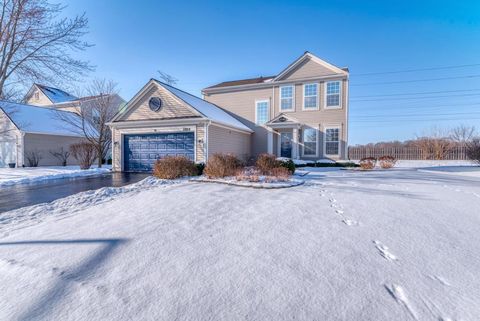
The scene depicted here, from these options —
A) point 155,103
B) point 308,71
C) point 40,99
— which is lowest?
point 155,103

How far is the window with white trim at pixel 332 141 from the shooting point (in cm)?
1528

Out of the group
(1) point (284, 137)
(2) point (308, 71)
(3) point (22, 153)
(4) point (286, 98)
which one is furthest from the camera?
(3) point (22, 153)

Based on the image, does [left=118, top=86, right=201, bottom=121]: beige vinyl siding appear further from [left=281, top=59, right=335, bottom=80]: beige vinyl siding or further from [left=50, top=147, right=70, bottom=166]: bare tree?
[left=50, top=147, right=70, bottom=166]: bare tree

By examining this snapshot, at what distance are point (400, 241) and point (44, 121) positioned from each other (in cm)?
2451

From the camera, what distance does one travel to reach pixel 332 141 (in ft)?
50.6

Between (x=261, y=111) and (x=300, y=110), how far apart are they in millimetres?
Result: 2829

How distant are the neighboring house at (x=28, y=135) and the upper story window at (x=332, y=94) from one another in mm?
20308

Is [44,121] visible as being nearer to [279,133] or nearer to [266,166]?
[279,133]

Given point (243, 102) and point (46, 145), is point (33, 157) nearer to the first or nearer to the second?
point (46, 145)

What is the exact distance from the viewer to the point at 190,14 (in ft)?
37.0

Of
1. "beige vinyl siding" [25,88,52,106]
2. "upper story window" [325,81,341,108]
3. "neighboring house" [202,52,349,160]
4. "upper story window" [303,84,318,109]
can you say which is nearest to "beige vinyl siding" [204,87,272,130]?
"neighboring house" [202,52,349,160]

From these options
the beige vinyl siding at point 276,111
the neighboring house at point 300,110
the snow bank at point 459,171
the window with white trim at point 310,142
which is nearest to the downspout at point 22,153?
the beige vinyl siding at point 276,111

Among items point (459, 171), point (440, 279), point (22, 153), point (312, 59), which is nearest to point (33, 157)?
point (22, 153)

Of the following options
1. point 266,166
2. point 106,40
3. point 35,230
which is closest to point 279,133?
point 266,166
